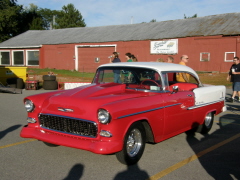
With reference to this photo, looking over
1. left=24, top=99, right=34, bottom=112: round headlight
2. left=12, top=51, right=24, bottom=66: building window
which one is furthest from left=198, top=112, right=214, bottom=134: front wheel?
left=12, top=51, right=24, bottom=66: building window

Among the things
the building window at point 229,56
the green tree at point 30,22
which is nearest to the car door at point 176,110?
the building window at point 229,56

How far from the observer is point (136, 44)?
2894 centimetres

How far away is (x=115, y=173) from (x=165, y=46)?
2420cm

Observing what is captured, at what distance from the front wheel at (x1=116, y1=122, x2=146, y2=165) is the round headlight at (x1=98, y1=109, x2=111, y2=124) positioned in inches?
17.0

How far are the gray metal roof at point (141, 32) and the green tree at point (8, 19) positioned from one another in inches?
Answer: 211

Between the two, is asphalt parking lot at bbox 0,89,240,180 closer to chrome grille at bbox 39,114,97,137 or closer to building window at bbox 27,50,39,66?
chrome grille at bbox 39,114,97,137

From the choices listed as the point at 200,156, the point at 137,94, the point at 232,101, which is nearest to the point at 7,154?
the point at 137,94

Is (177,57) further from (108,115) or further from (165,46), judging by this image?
(108,115)

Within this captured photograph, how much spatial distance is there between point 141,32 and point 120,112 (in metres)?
27.0

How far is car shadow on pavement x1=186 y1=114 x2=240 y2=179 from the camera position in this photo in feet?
14.0

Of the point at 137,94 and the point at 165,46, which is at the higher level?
the point at 165,46

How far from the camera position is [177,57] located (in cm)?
2719

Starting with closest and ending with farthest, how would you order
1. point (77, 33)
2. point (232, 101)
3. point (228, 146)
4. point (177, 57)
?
point (228, 146)
point (232, 101)
point (177, 57)
point (77, 33)

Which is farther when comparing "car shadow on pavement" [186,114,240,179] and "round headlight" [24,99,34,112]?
"round headlight" [24,99,34,112]
